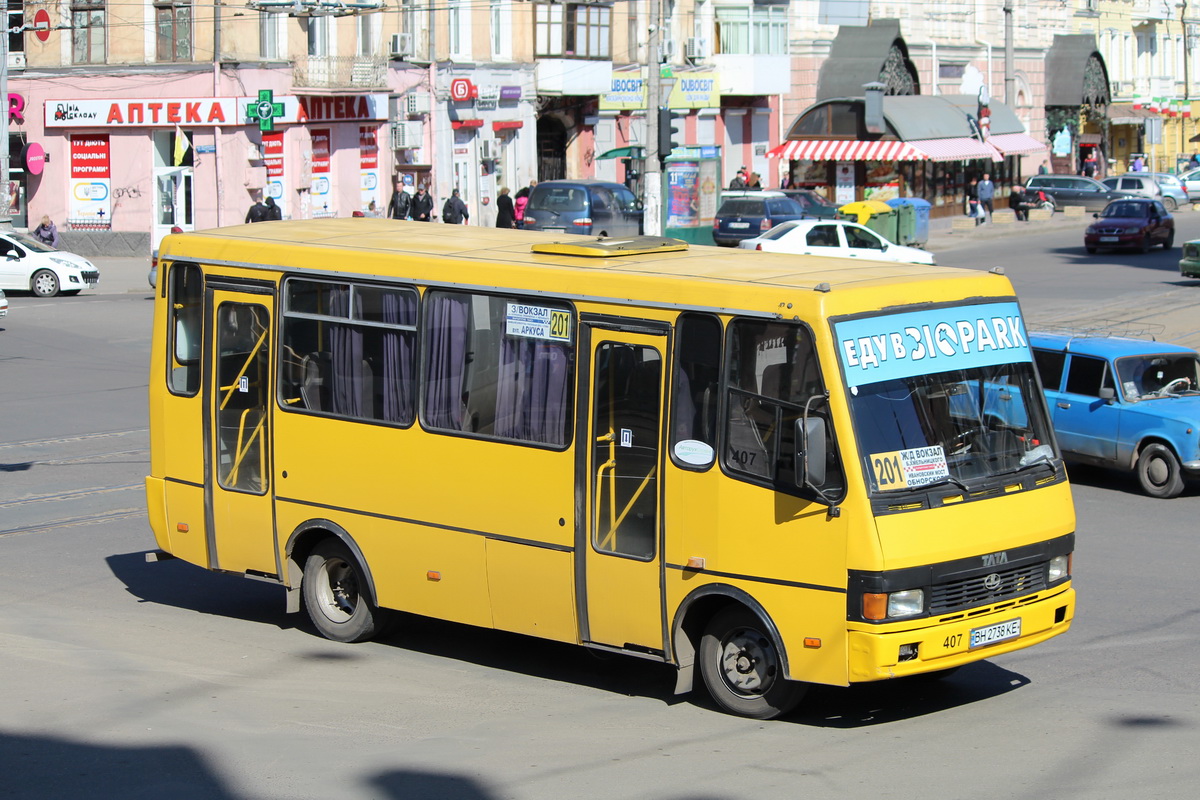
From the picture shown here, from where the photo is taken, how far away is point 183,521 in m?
10.8

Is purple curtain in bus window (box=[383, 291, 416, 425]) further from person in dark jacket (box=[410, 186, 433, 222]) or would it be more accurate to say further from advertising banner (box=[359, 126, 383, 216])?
advertising banner (box=[359, 126, 383, 216])

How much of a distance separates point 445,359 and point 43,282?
2509 centimetres

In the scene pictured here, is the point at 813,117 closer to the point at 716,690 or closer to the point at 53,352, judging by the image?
the point at 53,352

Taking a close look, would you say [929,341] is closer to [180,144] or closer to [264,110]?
[264,110]

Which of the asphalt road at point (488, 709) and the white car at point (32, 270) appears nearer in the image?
the asphalt road at point (488, 709)

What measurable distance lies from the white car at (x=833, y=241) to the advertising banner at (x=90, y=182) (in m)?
17.7

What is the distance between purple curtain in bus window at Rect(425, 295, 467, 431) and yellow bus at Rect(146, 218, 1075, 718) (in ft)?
0.05

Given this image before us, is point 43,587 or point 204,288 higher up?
point 204,288

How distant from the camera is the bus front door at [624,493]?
8469 mm

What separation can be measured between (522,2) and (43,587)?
3916cm

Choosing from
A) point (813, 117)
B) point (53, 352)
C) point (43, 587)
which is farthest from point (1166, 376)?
point (813, 117)

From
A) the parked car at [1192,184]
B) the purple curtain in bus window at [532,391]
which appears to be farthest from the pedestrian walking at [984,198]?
the purple curtain in bus window at [532,391]

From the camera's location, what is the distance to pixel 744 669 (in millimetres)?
8398

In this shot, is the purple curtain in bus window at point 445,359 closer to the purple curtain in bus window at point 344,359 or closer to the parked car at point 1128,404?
the purple curtain in bus window at point 344,359
